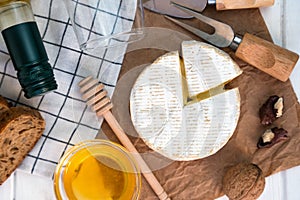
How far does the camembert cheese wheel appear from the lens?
1.00 metres

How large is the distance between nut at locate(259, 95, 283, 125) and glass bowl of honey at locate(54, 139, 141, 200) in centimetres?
25

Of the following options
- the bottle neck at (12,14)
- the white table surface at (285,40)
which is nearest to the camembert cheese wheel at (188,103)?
the white table surface at (285,40)

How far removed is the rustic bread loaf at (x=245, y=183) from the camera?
0.96 meters

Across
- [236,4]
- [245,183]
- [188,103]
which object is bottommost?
[245,183]

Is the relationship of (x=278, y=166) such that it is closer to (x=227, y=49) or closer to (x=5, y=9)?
(x=227, y=49)

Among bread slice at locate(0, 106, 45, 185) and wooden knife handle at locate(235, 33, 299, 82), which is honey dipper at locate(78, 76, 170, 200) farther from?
wooden knife handle at locate(235, 33, 299, 82)

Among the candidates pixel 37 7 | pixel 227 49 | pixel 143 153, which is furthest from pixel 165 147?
pixel 37 7

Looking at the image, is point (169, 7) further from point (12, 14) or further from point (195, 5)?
point (12, 14)

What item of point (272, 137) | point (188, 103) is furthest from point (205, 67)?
point (272, 137)

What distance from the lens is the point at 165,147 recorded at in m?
1.00

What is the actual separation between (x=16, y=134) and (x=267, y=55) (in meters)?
0.47

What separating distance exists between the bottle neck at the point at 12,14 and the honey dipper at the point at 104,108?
0.17 meters

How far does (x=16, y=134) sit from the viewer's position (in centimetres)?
97

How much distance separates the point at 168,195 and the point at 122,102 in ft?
0.63
